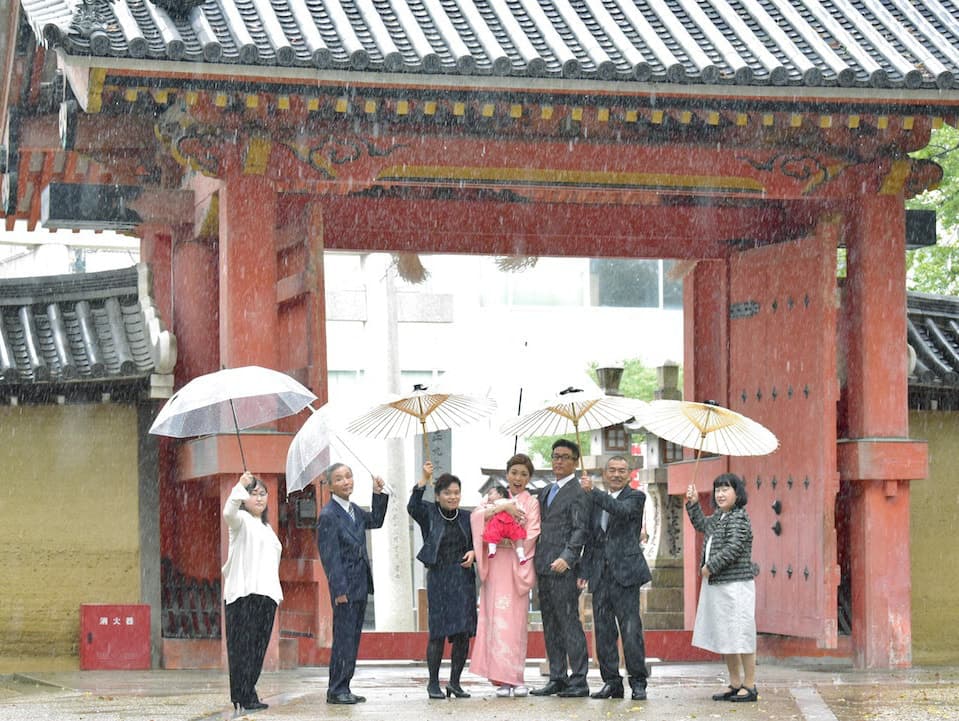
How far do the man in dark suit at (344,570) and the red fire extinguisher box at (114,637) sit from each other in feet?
10.5

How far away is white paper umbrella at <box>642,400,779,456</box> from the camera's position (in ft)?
35.6

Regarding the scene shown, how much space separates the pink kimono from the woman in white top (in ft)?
5.62

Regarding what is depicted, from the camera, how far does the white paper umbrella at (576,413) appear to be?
36.8 feet

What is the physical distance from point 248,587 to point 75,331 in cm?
474

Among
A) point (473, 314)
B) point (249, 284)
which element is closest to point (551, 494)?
point (249, 284)

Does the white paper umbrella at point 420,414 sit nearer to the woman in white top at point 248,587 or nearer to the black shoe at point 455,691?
the woman in white top at point 248,587

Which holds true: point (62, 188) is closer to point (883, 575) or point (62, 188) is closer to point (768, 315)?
point (768, 315)

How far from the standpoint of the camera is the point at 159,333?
13.0m

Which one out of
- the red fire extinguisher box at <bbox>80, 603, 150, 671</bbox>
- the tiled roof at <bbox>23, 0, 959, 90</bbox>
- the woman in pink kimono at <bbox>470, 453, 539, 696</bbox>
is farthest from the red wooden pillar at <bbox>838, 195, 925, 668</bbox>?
the red fire extinguisher box at <bbox>80, 603, 150, 671</bbox>

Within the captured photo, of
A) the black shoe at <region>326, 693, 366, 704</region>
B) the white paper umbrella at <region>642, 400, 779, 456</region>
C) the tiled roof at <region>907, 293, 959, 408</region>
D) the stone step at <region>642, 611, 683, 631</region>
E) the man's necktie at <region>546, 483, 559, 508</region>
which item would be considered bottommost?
the stone step at <region>642, 611, 683, 631</region>

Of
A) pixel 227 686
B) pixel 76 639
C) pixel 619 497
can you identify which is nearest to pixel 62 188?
pixel 76 639

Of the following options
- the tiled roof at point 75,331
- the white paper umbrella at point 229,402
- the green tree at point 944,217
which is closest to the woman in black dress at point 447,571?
the white paper umbrella at point 229,402

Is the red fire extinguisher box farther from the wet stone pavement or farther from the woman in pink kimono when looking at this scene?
the woman in pink kimono

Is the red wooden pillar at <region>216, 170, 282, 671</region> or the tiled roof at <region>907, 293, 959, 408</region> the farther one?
the tiled roof at <region>907, 293, 959, 408</region>
